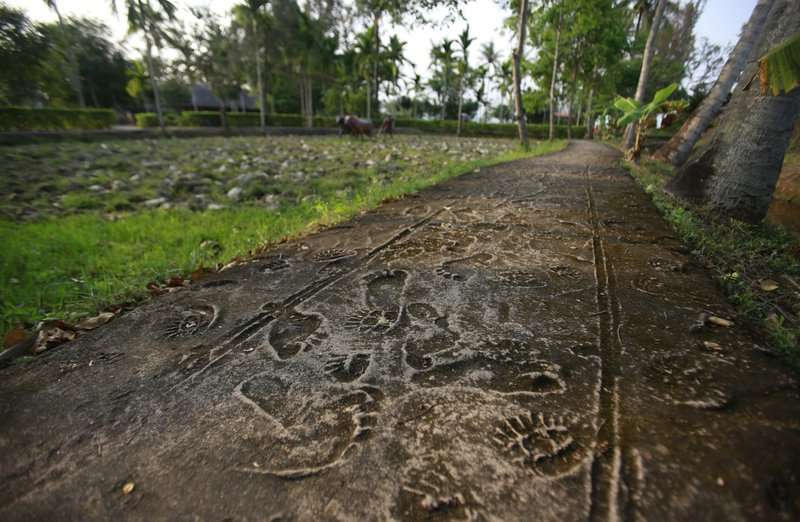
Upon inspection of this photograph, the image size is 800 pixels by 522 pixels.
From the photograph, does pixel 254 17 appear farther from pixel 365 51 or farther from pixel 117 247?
A: pixel 117 247

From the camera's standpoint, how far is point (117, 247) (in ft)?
9.51

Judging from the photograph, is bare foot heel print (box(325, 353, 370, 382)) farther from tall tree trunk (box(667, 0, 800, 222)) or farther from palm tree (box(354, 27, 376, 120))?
palm tree (box(354, 27, 376, 120))

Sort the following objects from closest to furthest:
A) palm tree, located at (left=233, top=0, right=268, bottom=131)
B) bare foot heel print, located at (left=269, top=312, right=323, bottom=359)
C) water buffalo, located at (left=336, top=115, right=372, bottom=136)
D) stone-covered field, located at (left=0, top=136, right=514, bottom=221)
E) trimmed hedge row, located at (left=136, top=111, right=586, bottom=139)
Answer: bare foot heel print, located at (left=269, top=312, right=323, bottom=359) < stone-covered field, located at (left=0, top=136, right=514, bottom=221) < water buffalo, located at (left=336, top=115, right=372, bottom=136) < palm tree, located at (left=233, top=0, right=268, bottom=131) < trimmed hedge row, located at (left=136, top=111, right=586, bottom=139)

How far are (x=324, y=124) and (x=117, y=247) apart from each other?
84.8ft

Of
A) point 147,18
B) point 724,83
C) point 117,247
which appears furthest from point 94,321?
point 147,18

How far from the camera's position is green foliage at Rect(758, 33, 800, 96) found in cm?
184

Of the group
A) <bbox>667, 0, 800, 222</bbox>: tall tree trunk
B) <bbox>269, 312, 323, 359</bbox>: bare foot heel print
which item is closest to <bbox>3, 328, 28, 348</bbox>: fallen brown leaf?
<bbox>269, 312, 323, 359</bbox>: bare foot heel print

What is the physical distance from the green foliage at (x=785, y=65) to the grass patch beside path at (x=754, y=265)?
0.95 meters

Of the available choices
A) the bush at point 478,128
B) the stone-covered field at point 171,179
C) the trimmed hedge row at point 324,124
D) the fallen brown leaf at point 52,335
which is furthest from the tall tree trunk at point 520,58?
the bush at point 478,128

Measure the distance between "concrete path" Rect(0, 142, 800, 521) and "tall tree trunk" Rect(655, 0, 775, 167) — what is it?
493 centimetres

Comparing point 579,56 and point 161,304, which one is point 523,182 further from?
point 579,56

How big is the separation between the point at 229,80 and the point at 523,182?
2357 cm

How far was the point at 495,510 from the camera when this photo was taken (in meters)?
0.84

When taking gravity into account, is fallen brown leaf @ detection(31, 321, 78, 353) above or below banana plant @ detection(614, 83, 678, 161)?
below
